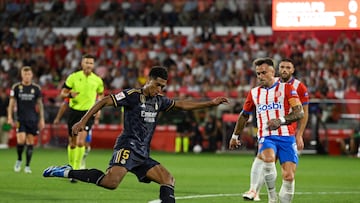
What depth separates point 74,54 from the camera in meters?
33.8

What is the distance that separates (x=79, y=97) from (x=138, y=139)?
6717 millimetres

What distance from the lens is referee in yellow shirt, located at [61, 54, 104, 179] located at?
56.3 ft

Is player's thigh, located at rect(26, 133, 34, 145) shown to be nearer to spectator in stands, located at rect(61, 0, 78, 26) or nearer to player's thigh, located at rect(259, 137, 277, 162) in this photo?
player's thigh, located at rect(259, 137, 277, 162)

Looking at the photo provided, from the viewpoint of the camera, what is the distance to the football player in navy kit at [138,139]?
Answer: 10680mm

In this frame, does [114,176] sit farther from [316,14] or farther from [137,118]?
[316,14]

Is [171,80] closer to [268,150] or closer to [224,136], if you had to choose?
[224,136]

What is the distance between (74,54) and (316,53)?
31.7ft

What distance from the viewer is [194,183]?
55.0 ft

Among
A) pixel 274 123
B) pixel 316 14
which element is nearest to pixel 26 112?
pixel 316 14

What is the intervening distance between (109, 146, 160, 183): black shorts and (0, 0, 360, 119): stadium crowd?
57.6 ft

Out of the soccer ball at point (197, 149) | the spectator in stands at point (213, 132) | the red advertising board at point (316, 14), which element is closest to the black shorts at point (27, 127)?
the red advertising board at point (316, 14)

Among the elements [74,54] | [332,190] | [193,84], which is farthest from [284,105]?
[74,54]

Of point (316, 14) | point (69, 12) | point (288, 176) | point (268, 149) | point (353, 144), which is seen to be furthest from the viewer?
point (69, 12)

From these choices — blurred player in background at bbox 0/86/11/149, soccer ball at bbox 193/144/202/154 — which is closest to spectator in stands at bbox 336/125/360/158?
soccer ball at bbox 193/144/202/154
